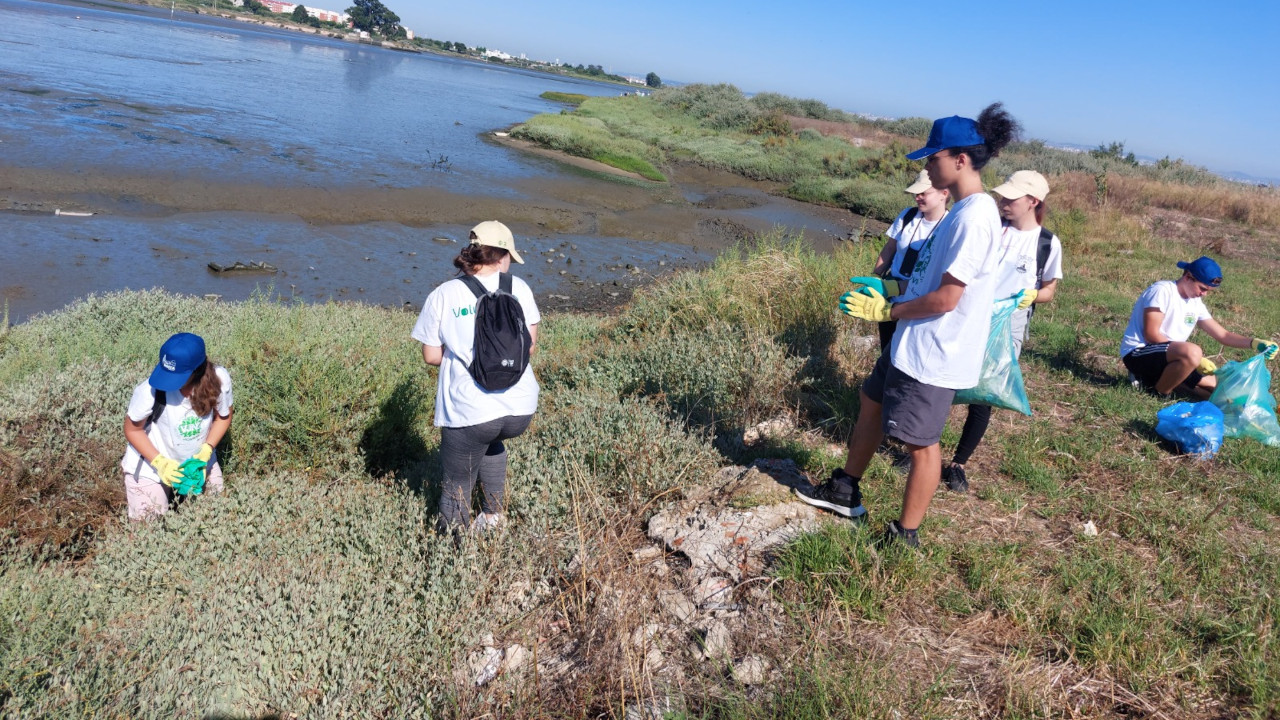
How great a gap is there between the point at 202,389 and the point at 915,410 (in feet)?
11.4

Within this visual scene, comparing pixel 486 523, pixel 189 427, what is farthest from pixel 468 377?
pixel 189 427

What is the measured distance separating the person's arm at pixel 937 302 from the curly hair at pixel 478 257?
1.86 metres

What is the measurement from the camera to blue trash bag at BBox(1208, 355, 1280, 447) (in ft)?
16.6

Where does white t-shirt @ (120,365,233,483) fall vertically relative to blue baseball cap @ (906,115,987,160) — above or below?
below

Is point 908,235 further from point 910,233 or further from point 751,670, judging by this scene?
point 751,670

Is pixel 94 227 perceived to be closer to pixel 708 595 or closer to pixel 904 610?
pixel 708 595

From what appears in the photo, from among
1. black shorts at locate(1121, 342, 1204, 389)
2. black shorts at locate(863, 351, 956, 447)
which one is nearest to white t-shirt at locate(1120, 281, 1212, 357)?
black shorts at locate(1121, 342, 1204, 389)

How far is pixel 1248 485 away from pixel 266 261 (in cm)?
1218

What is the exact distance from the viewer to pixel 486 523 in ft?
12.2

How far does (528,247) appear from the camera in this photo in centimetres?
1492

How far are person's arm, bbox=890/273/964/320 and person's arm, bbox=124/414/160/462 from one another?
12.1ft

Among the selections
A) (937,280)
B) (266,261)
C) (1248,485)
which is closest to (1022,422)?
(1248,485)

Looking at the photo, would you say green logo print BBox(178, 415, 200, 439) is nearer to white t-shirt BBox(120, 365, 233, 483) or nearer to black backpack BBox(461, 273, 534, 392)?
white t-shirt BBox(120, 365, 233, 483)

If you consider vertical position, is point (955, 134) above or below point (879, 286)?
above
